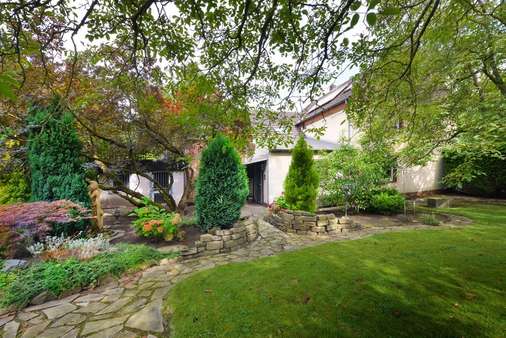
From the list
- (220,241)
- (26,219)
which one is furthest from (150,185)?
(220,241)

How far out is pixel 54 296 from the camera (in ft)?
11.1

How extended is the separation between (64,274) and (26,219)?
1786 mm

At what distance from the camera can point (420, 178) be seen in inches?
541

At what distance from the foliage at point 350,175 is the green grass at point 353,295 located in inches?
140

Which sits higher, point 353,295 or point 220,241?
point 220,241

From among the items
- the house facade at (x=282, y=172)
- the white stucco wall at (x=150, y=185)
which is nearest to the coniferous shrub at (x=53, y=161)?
the house facade at (x=282, y=172)

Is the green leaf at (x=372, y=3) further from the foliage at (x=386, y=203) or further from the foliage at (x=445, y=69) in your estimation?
the foliage at (x=386, y=203)

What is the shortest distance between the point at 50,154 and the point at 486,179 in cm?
1983

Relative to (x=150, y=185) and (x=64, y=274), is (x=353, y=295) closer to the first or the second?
(x=64, y=274)

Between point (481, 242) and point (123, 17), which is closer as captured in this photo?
point (123, 17)

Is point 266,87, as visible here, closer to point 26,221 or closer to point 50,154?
point 26,221

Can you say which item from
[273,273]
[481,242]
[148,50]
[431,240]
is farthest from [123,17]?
[481,242]

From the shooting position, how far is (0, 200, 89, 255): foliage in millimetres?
4312

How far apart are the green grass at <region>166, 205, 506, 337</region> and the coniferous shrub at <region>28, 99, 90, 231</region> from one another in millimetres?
4446
